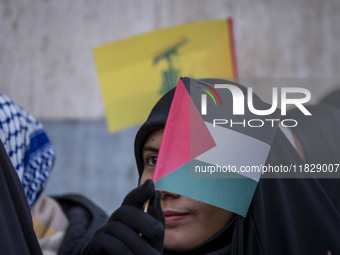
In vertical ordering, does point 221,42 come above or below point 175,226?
above

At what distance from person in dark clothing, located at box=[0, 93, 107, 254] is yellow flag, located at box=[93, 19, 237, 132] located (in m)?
0.34

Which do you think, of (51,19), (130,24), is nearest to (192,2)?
(130,24)

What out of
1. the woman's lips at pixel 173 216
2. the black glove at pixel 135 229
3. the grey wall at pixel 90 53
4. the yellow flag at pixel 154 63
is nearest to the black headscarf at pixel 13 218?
the black glove at pixel 135 229

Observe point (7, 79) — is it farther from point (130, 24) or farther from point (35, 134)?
point (35, 134)

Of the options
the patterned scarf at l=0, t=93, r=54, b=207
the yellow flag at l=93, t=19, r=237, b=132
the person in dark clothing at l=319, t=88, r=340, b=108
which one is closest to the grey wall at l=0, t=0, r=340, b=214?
the person in dark clothing at l=319, t=88, r=340, b=108

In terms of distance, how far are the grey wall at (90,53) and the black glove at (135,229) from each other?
6.33 ft

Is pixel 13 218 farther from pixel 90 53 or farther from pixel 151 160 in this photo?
pixel 90 53

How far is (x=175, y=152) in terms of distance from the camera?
52.6 inches

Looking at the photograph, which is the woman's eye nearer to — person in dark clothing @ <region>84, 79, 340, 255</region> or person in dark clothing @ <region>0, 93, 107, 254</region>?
person in dark clothing @ <region>84, 79, 340, 255</region>

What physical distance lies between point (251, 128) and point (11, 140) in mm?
729

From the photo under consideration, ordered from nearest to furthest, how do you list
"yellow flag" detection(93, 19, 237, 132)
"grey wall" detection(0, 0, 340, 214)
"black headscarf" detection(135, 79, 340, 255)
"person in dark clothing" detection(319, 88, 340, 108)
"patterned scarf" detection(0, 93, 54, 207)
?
"black headscarf" detection(135, 79, 340, 255) < "patterned scarf" detection(0, 93, 54, 207) < "yellow flag" detection(93, 19, 237, 132) < "person in dark clothing" detection(319, 88, 340, 108) < "grey wall" detection(0, 0, 340, 214)

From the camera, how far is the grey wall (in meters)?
3.19

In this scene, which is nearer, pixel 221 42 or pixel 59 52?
pixel 221 42

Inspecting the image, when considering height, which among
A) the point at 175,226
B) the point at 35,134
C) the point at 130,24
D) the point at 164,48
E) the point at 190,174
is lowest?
the point at 175,226
